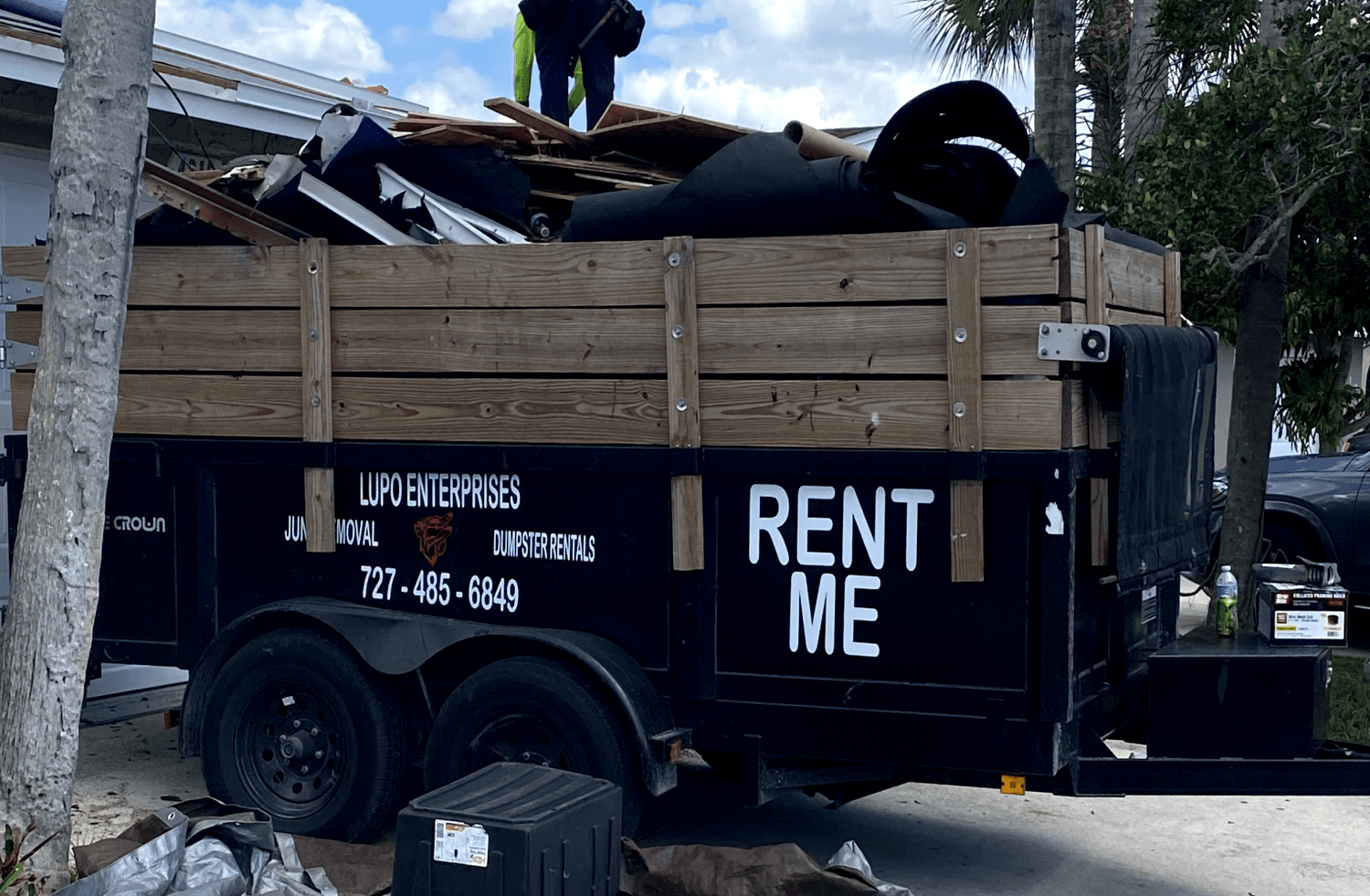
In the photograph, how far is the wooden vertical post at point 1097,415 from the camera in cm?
482

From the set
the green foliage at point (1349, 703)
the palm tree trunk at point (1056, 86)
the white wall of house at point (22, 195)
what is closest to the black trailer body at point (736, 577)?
the green foliage at point (1349, 703)

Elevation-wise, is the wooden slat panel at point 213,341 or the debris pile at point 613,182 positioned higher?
the debris pile at point 613,182

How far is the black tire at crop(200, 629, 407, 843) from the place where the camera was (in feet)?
18.5

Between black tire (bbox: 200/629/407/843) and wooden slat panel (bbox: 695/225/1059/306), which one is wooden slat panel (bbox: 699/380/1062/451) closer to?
wooden slat panel (bbox: 695/225/1059/306)

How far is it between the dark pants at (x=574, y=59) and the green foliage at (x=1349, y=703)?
6.02 meters

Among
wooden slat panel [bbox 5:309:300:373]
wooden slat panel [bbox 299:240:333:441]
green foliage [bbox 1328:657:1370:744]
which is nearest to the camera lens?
wooden slat panel [bbox 299:240:333:441]

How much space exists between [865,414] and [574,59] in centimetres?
607

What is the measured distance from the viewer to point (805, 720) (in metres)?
5.00

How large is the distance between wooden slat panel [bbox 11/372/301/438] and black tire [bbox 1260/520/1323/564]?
26.8ft

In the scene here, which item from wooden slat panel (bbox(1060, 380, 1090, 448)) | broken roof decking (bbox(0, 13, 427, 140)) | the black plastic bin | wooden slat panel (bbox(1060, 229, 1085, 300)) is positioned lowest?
the black plastic bin

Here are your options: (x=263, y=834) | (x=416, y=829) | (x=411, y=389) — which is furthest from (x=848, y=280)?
(x=263, y=834)

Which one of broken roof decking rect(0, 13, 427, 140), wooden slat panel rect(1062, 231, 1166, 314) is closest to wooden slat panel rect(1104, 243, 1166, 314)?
wooden slat panel rect(1062, 231, 1166, 314)

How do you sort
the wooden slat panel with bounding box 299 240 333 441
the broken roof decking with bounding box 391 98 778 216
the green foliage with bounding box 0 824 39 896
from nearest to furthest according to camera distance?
the green foliage with bounding box 0 824 39 896 < the wooden slat panel with bounding box 299 240 333 441 < the broken roof decking with bounding box 391 98 778 216

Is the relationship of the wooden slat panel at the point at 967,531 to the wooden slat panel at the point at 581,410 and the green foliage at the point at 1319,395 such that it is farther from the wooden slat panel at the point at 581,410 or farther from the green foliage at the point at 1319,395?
the green foliage at the point at 1319,395
